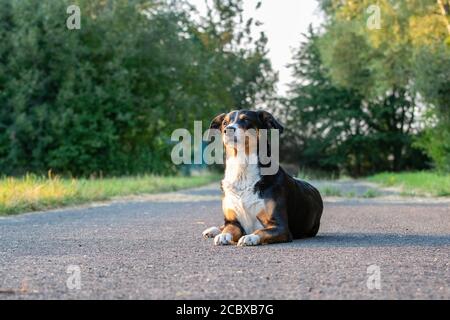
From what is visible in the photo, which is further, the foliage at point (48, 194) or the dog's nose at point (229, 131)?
the foliage at point (48, 194)

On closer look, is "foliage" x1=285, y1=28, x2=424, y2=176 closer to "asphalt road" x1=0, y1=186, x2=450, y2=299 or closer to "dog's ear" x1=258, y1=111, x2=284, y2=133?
"asphalt road" x1=0, y1=186, x2=450, y2=299

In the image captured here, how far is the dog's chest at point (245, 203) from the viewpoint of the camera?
905cm

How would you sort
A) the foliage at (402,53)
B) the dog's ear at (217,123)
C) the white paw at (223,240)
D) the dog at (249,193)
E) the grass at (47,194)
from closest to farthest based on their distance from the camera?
the white paw at (223,240), the dog at (249,193), the dog's ear at (217,123), the grass at (47,194), the foliage at (402,53)

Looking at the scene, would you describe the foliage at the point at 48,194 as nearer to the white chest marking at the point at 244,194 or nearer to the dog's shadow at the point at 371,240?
the white chest marking at the point at 244,194

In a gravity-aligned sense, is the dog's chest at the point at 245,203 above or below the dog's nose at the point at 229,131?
below

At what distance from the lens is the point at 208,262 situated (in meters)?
7.30

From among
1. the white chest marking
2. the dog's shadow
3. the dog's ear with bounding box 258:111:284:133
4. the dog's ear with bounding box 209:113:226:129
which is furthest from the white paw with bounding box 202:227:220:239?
the dog's ear with bounding box 258:111:284:133

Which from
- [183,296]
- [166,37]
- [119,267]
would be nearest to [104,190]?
[119,267]

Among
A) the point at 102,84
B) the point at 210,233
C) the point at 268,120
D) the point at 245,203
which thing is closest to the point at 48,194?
the point at 210,233

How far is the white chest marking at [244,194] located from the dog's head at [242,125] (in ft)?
0.94

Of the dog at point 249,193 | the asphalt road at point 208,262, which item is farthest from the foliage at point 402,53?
the dog at point 249,193

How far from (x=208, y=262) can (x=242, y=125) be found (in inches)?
85.3

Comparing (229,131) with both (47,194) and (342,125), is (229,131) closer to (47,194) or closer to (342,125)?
(47,194)
